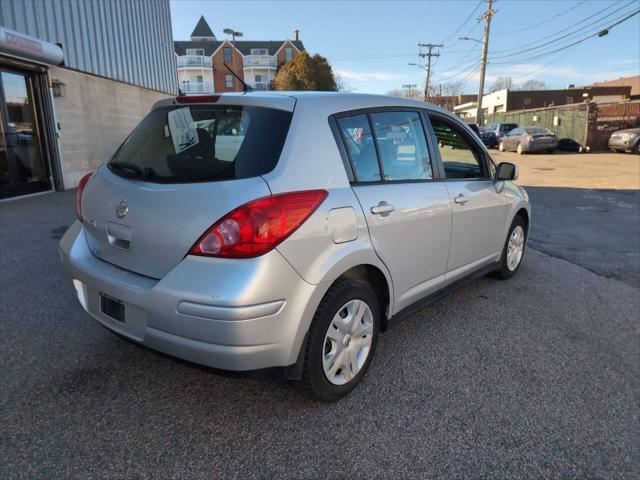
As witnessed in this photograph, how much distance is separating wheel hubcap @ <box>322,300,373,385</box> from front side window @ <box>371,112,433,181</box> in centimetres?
86

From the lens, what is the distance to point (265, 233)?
2107 millimetres

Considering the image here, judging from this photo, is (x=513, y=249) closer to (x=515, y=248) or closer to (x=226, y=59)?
(x=515, y=248)

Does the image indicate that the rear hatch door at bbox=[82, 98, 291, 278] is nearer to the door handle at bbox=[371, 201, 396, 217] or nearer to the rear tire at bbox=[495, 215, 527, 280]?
the door handle at bbox=[371, 201, 396, 217]

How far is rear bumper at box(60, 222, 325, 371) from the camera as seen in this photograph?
2.05 m

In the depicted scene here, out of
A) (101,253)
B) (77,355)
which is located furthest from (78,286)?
(77,355)

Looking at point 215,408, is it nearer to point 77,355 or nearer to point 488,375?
point 77,355

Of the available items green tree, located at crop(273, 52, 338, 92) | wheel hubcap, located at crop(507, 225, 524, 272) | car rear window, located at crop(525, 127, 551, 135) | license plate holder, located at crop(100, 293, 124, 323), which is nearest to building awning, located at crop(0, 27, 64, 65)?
license plate holder, located at crop(100, 293, 124, 323)

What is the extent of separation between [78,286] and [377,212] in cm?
182

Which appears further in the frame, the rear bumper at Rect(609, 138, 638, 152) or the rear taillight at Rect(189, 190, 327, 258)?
the rear bumper at Rect(609, 138, 638, 152)

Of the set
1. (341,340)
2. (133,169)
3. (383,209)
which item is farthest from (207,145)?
(341,340)

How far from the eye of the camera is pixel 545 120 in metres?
28.1

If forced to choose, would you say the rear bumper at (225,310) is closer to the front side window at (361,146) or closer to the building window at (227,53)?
the front side window at (361,146)

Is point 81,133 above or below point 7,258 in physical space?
above

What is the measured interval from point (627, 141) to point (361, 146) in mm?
23674
